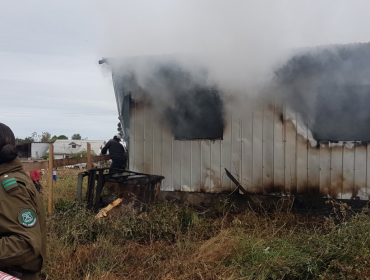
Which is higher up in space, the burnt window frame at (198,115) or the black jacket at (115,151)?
the burnt window frame at (198,115)

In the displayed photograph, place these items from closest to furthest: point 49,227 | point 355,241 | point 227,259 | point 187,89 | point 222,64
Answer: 1. point 355,241
2. point 227,259
3. point 49,227
4. point 222,64
5. point 187,89

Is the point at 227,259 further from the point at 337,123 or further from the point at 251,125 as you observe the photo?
the point at 337,123

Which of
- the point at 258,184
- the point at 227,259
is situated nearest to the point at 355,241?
the point at 227,259

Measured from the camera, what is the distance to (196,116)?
632cm

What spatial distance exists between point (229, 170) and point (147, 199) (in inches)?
71.5

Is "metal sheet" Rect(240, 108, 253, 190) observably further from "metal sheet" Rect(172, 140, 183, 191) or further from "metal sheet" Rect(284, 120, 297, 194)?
"metal sheet" Rect(172, 140, 183, 191)

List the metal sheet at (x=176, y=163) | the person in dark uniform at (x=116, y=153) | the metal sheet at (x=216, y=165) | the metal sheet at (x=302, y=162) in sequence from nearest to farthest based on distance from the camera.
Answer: the metal sheet at (x=302, y=162)
the metal sheet at (x=216, y=165)
the metal sheet at (x=176, y=163)
the person in dark uniform at (x=116, y=153)

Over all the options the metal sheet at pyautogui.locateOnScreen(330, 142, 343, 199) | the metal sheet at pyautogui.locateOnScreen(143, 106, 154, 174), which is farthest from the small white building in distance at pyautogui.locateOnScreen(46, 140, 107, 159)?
the metal sheet at pyautogui.locateOnScreen(330, 142, 343, 199)

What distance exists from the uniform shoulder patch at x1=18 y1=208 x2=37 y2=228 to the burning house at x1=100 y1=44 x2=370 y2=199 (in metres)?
4.77

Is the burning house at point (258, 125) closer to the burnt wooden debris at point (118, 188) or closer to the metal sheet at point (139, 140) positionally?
A: the metal sheet at point (139, 140)

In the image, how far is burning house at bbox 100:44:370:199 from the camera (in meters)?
5.54

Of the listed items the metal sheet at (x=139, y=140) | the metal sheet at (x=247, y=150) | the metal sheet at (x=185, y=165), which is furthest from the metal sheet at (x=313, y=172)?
the metal sheet at (x=139, y=140)

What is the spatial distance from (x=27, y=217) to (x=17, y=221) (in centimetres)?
5

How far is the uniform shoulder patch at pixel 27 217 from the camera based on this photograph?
5.21 feet
